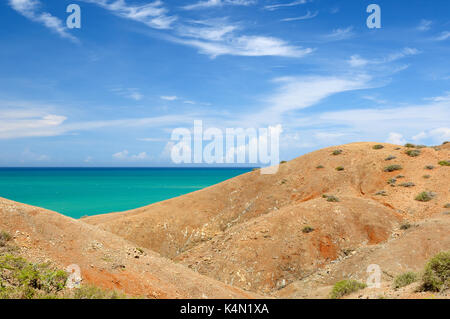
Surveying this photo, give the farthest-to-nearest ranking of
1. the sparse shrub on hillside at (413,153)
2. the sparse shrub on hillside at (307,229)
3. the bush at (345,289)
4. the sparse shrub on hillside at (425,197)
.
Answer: the sparse shrub on hillside at (413,153), the sparse shrub on hillside at (425,197), the sparse shrub on hillside at (307,229), the bush at (345,289)

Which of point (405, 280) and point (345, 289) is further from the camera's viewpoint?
point (345, 289)

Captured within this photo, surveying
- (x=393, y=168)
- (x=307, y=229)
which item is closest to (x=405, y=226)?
(x=307, y=229)

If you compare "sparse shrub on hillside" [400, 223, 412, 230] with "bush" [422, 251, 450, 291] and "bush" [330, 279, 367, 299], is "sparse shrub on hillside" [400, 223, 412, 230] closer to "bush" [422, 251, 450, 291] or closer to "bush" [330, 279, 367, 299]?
"bush" [330, 279, 367, 299]

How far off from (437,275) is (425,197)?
20209mm

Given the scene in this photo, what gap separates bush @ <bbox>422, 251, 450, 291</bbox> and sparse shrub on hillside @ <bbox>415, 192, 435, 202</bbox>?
19.2m

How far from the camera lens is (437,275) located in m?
10.8

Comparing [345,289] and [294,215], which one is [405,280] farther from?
[294,215]

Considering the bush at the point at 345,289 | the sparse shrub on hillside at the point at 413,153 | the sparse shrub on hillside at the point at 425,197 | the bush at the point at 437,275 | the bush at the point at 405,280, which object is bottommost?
the bush at the point at 345,289

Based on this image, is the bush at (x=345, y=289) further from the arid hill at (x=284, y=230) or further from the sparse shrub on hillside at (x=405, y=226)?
the sparse shrub on hillside at (x=405, y=226)

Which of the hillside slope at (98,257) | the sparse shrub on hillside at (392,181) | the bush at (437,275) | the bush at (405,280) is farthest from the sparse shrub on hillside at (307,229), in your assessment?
the bush at (437,275)

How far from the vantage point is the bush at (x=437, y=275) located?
10422mm

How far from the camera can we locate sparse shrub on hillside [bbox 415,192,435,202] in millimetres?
27781

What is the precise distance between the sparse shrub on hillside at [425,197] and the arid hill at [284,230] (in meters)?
0.09
